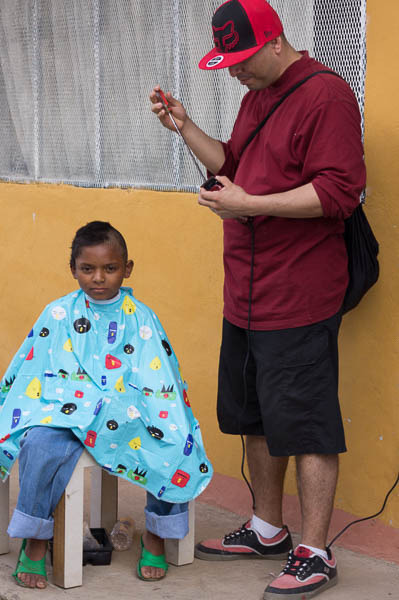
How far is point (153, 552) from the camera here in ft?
11.6

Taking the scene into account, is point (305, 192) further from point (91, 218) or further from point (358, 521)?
point (91, 218)

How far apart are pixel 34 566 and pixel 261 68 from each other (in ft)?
6.40

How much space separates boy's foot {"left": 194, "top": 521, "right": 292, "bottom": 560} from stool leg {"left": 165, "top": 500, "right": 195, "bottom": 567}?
10cm

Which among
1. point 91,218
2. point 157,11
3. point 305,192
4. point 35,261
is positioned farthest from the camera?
point 35,261

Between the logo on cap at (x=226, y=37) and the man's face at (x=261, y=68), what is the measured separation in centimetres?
7

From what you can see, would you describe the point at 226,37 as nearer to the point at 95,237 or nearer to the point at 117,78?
the point at 95,237

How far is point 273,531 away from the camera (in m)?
3.74

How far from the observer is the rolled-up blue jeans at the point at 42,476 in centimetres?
327

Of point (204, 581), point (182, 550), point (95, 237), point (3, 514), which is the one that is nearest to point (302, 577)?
point (204, 581)

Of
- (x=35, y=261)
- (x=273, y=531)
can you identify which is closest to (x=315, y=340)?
(x=273, y=531)

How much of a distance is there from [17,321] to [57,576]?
2.49m

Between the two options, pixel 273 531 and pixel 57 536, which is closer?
pixel 57 536

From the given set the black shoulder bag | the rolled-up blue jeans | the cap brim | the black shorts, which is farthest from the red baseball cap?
the rolled-up blue jeans

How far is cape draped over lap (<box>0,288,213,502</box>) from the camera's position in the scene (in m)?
3.40
